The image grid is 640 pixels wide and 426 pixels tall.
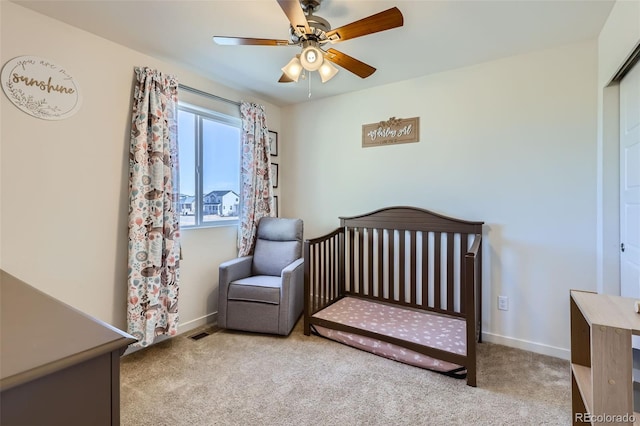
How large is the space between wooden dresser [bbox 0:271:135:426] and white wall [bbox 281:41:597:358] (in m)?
2.55

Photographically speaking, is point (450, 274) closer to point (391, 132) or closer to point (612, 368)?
point (391, 132)

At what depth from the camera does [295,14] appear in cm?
145

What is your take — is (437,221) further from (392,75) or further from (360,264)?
(392,75)

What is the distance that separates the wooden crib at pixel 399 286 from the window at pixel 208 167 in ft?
3.57

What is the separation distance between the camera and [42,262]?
6.17 ft

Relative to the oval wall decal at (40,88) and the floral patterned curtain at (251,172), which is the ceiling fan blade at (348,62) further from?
the oval wall decal at (40,88)

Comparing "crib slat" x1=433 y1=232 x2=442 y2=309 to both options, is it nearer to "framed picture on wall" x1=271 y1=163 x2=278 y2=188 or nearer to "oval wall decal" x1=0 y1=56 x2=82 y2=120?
"framed picture on wall" x1=271 y1=163 x2=278 y2=188

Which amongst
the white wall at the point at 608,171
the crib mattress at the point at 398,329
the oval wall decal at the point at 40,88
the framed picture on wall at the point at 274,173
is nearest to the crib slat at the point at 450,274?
the crib mattress at the point at 398,329

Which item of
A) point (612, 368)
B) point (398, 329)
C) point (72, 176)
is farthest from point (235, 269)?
point (612, 368)

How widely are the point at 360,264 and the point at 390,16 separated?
84.9 inches

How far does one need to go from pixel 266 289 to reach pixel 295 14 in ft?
6.58

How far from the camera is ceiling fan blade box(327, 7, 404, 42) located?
4.63 feet

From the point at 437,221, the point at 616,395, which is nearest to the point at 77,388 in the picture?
the point at 616,395

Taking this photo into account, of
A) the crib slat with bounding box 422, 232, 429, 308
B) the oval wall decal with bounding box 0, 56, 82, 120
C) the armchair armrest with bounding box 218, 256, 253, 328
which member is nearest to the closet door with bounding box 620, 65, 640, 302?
the crib slat with bounding box 422, 232, 429, 308
